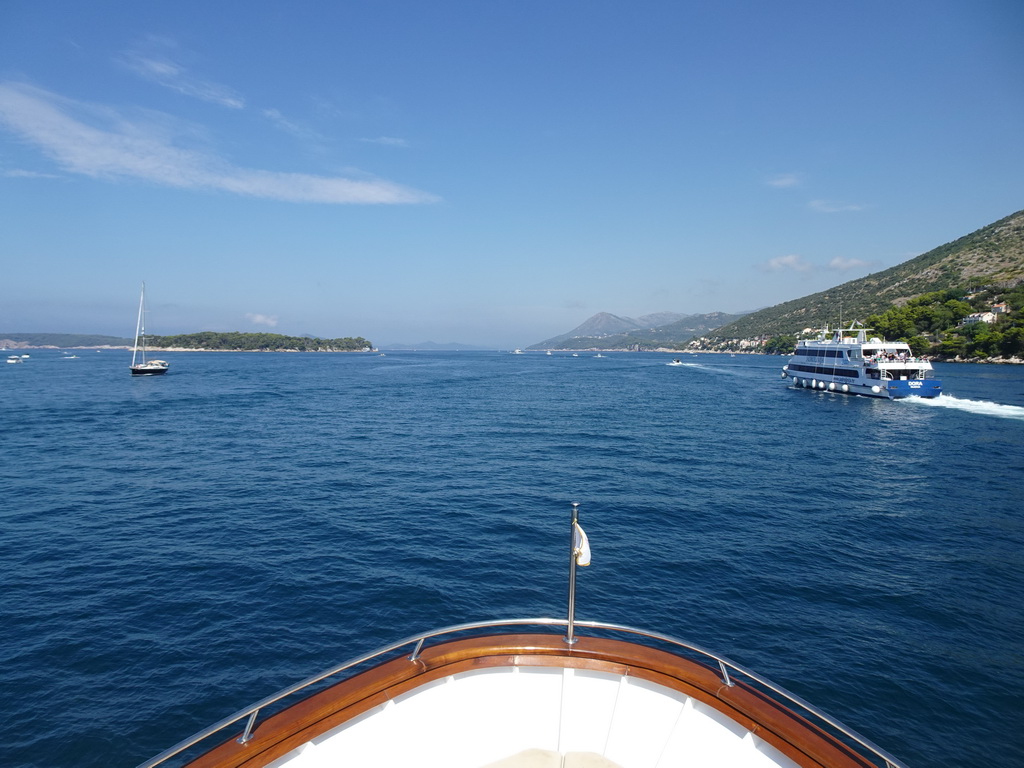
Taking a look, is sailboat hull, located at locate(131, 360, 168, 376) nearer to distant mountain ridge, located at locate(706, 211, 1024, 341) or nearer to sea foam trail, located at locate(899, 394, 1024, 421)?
sea foam trail, located at locate(899, 394, 1024, 421)

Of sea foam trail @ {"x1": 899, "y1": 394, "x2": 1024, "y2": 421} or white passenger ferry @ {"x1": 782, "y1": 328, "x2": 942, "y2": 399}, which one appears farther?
white passenger ferry @ {"x1": 782, "y1": 328, "x2": 942, "y2": 399}

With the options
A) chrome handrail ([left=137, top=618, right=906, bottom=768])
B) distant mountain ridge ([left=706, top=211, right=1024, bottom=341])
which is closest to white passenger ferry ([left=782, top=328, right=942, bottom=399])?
chrome handrail ([left=137, top=618, right=906, bottom=768])

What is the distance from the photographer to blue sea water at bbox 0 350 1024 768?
10805 mm

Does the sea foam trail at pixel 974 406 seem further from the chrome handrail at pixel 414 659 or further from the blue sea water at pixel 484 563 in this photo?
the chrome handrail at pixel 414 659

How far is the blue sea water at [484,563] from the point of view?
10.8 meters

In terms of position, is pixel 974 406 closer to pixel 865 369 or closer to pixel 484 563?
pixel 865 369

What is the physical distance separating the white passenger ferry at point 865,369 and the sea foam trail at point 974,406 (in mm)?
1012

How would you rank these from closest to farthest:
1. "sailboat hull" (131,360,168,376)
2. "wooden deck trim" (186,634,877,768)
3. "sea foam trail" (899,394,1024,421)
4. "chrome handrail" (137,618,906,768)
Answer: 1. "chrome handrail" (137,618,906,768)
2. "wooden deck trim" (186,634,877,768)
3. "sea foam trail" (899,394,1024,421)
4. "sailboat hull" (131,360,168,376)

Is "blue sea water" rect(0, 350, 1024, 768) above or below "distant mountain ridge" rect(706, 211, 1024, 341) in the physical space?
below

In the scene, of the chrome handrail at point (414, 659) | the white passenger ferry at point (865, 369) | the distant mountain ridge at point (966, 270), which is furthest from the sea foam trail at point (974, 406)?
the distant mountain ridge at point (966, 270)

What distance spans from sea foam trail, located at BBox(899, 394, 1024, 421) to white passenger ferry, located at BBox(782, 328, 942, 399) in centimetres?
101

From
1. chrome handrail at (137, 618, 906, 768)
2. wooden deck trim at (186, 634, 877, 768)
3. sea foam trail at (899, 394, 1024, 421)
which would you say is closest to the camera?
chrome handrail at (137, 618, 906, 768)

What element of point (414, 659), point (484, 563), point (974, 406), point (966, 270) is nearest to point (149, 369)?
point (484, 563)

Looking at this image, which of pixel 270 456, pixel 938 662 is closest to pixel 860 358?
pixel 938 662
